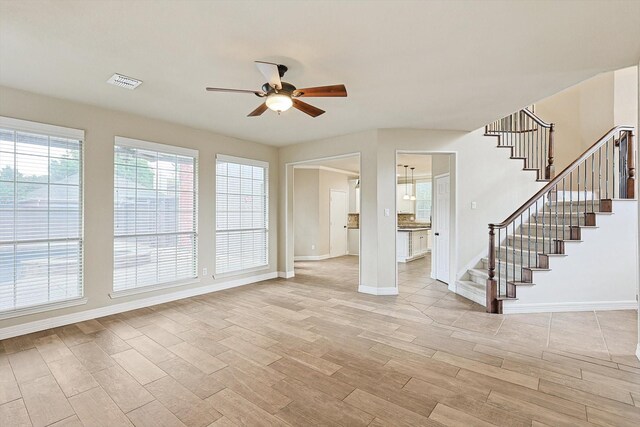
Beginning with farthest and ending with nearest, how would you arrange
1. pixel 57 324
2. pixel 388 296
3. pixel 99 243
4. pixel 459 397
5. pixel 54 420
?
pixel 388 296, pixel 99 243, pixel 57 324, pixel 459 397, pixel 54 420

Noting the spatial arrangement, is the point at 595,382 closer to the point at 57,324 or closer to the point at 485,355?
the point at 485,355

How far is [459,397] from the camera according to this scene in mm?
2234

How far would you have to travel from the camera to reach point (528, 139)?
573cm

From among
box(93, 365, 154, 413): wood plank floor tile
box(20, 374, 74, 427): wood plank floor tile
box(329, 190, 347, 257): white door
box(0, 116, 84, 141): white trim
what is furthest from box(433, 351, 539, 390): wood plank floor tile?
box(329, 190, 347, 257): white door

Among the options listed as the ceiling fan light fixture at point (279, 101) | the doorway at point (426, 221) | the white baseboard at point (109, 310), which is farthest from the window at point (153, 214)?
the doorway at point (426, 221)

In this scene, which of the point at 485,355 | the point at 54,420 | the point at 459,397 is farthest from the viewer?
the point at 485,355

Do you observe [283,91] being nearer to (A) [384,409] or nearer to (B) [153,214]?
(A) [384,409]

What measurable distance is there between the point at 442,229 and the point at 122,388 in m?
5.41

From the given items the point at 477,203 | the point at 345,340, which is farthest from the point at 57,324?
the point at 477,203

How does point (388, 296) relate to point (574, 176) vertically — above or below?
below

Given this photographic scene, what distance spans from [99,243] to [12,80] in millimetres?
2011

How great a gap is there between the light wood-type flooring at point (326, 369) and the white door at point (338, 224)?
5040 millimetres

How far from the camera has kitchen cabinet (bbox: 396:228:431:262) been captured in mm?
8367

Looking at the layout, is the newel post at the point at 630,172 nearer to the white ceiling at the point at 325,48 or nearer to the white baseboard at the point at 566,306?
the white baseboard at the point at 566,306
